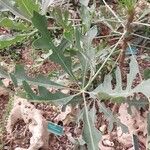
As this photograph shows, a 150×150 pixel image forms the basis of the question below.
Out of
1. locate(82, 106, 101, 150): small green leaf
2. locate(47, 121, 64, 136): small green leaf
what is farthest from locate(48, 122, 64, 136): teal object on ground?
locate(82, 106, 101, 150): small green leaf

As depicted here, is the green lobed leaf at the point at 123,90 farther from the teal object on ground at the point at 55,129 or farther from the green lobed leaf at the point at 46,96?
the teal object on ground at the point at 55,129

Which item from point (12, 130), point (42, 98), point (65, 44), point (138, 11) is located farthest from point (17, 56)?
point (42, 98)

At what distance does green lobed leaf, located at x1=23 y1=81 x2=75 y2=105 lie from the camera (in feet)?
4.00

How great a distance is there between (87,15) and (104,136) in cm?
63

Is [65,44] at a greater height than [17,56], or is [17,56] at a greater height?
[65,44]

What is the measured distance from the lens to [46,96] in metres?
1.26

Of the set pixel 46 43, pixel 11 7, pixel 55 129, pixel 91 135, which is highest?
pixel 11 7

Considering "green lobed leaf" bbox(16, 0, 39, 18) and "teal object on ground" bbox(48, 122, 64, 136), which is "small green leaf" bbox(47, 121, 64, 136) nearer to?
"teal object on ground" bbox(48, 122, 64, 136)

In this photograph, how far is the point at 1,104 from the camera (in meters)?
2.27

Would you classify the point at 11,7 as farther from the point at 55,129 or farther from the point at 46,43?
the point at 55,129

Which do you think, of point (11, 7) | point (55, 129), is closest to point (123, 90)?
point (11, 7)

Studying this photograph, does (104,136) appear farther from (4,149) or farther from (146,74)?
(146,74)

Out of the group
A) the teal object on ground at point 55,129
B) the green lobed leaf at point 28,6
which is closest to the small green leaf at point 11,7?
the green lobed leaf at point 28,6

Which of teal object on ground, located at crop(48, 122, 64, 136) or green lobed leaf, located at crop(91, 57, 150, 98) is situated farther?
teal object on ground, located at crop(48, 122, 64, 136)
